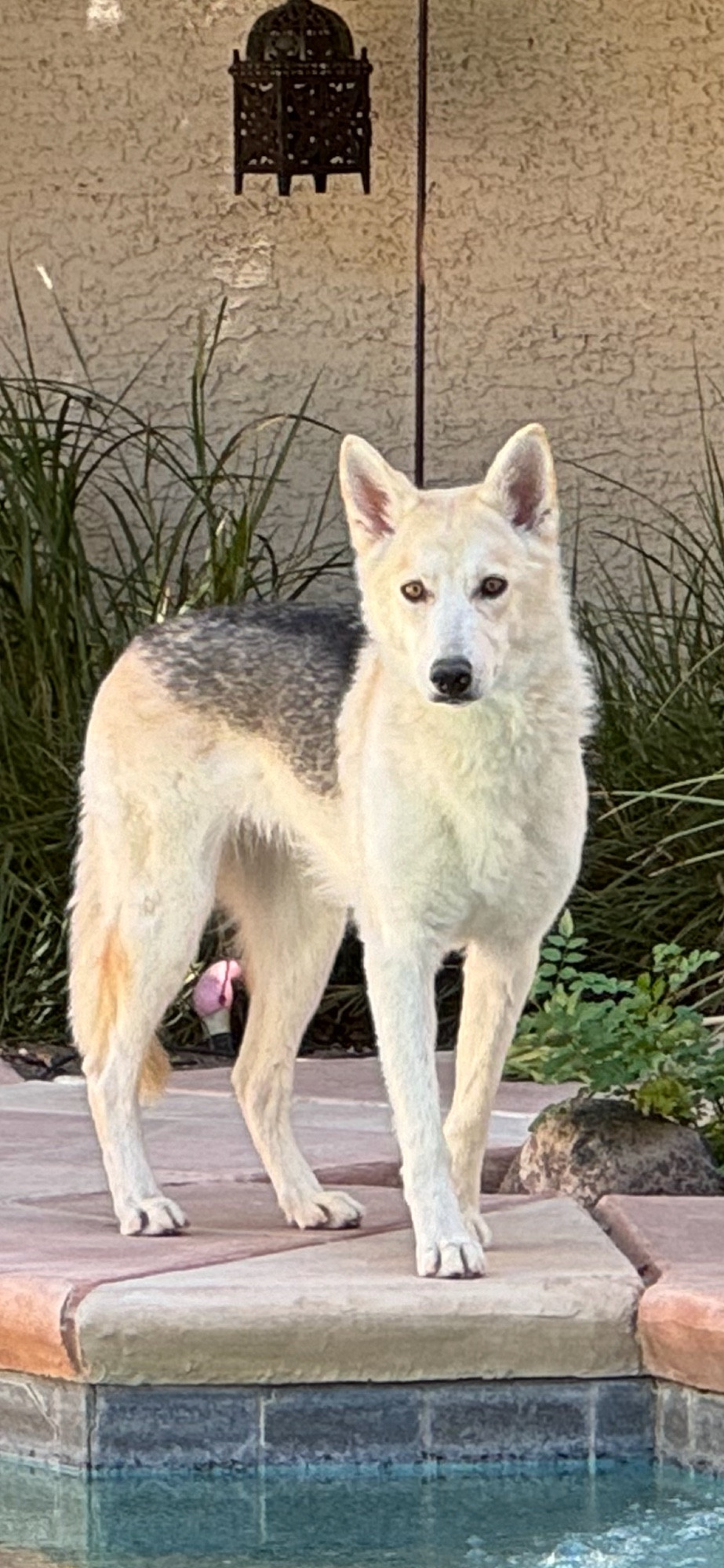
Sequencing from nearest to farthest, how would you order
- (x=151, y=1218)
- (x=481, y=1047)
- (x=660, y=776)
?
(x=481, y=1047) → (x=151, y=1218) → (x=660, y=776)

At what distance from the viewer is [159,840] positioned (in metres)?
4.14

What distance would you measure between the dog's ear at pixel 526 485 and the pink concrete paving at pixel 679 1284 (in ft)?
3.39

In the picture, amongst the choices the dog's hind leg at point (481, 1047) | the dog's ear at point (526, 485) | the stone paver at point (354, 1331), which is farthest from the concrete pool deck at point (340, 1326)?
the dog's ear at point (526, 485)

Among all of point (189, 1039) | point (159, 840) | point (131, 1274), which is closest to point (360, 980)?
point (189, 1039)

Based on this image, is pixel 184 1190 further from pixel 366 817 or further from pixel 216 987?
pixel 216 987

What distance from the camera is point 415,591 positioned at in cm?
368

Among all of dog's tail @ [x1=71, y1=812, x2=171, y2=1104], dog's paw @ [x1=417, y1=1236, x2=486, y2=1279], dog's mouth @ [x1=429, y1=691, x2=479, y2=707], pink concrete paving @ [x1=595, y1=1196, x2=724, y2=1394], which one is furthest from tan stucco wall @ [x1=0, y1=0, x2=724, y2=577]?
dog's paw @ [x1=417, y1=1236, x2=486, y2=1279]

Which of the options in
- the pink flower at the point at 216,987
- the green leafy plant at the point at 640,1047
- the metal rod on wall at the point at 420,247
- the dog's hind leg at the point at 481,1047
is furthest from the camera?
the metal rod on wall at the point at 420,247

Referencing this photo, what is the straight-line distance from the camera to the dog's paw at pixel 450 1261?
3.67m

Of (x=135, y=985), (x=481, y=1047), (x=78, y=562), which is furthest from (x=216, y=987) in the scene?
(x=481, y=1047)

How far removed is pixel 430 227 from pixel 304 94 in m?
0.68

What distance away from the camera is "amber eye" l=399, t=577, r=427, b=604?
12.0ft

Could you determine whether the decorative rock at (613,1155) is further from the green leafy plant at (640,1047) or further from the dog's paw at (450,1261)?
the dog's paw at (450,1261)

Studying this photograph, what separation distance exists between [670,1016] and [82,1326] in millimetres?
1545
